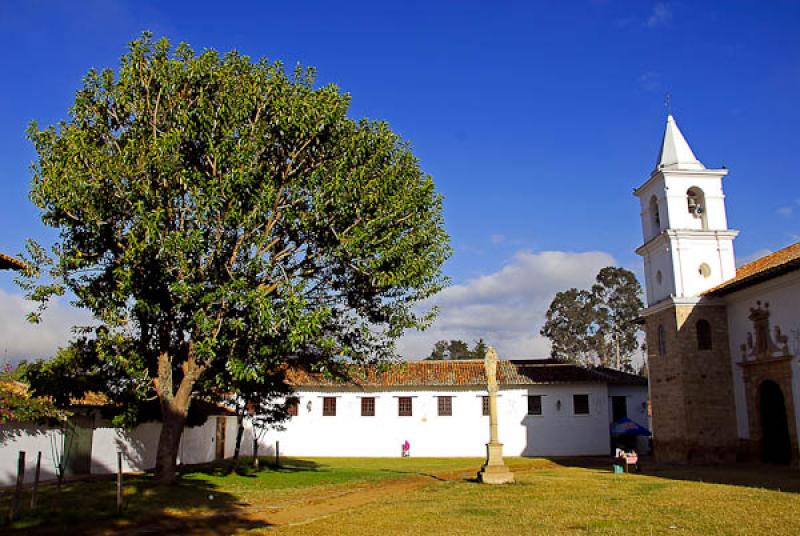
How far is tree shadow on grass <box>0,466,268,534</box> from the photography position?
11695mm

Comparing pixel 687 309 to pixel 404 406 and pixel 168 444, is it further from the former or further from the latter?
pixel 168 444

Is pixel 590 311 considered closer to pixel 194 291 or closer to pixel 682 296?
pixel 682 296

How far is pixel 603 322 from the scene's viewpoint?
63406 mm

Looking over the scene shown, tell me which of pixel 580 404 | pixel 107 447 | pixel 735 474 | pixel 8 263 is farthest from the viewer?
pixel 580 404

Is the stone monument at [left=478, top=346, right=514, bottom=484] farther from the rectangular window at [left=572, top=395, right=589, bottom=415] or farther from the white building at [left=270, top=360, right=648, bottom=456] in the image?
the rectangular window at [left=572, top=395, right=589, bottom=415]

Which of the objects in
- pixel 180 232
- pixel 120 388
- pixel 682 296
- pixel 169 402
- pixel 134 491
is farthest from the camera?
pixel 682 296

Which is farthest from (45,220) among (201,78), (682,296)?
(682,296)

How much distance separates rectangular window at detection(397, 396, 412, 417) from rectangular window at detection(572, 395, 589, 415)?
9.15m

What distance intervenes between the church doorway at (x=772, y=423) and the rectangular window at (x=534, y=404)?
14.2 m

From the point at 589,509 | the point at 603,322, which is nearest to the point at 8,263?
the point at 589,509

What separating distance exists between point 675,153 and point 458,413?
1782 cm

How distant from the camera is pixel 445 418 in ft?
118

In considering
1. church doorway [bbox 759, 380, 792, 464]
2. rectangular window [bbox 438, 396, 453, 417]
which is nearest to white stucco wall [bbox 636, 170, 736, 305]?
church doorway [bbox 759, 380, 792, 464]

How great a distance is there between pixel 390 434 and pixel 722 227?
66.5ft
